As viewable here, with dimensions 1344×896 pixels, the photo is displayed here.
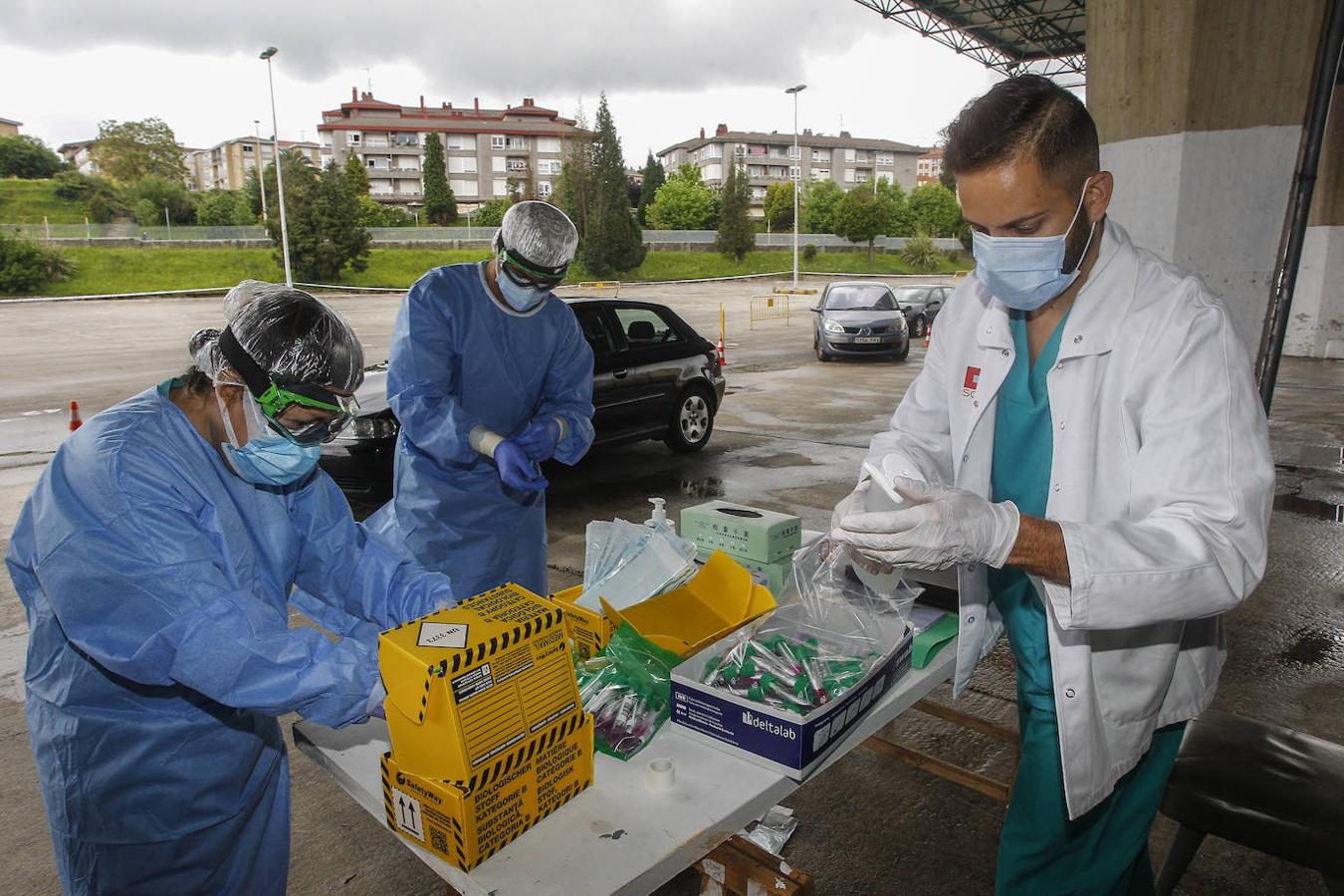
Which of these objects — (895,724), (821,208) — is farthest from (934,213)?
(895,724)

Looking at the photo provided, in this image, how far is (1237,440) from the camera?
1.29m

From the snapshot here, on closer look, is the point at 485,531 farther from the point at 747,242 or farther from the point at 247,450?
the point at 747,242

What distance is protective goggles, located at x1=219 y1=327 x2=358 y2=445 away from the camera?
1463mm

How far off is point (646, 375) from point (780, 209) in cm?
4900

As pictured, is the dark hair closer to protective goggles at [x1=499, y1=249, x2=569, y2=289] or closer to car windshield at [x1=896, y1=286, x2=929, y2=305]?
protective goggles at [x1=499, y1=249, x2=569, y2=289]

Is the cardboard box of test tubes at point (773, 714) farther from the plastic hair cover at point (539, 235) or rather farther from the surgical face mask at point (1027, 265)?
the plastic hair cover at point (539, 235)

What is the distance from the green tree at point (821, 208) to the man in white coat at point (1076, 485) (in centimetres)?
4950

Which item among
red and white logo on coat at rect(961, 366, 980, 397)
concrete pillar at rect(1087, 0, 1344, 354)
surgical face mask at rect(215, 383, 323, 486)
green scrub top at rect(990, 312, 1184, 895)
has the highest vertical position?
concrete pillar at rect(1087, 0, 1344, 354)

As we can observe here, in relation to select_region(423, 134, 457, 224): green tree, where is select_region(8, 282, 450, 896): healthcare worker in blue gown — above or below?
below

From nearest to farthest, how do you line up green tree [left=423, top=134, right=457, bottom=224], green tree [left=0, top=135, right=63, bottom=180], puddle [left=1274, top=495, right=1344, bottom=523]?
puddle [left=1274, top=495, right=1344, bottom=523], green tree [left=423, top=134, right=457, bottom=224], green tree [left=0, top=135, right=63, bottom=180]

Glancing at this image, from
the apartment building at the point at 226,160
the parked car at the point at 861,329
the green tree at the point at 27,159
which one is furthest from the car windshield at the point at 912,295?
the apartment building at the point at 226,160

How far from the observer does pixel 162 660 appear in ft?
4.26

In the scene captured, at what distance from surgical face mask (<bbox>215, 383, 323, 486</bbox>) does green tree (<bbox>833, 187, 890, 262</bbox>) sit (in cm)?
4662

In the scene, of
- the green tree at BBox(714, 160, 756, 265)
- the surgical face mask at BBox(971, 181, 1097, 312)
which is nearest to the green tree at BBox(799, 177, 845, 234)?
the green tree at BBox(714, 160, 756, 265)
